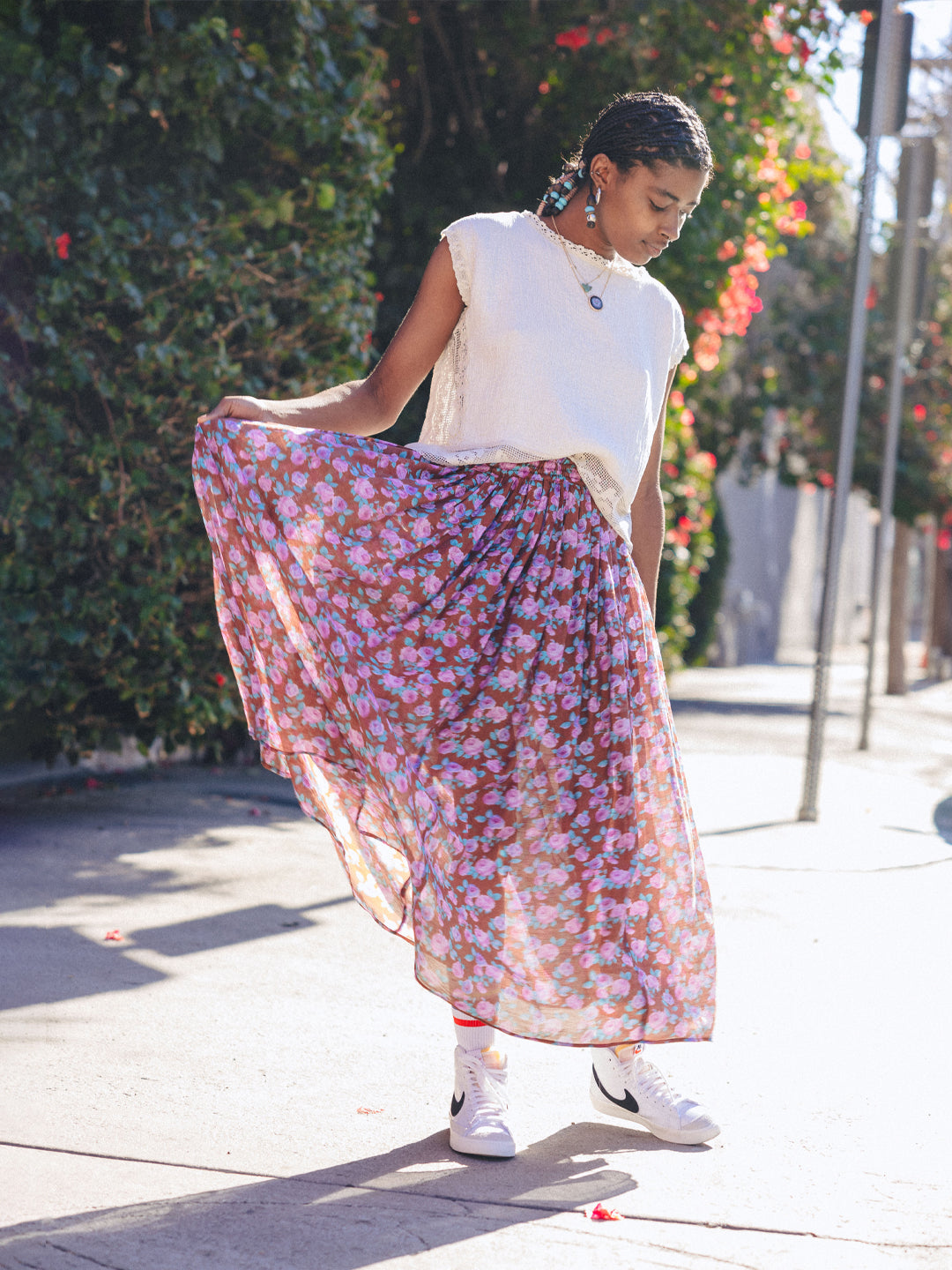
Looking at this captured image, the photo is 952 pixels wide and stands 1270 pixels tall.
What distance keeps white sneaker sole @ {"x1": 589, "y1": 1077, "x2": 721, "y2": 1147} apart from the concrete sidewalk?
0.02m

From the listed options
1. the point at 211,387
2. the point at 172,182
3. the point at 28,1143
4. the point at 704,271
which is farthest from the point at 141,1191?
the point at 704,271

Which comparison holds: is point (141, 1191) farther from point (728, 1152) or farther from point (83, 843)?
point (83, 843)

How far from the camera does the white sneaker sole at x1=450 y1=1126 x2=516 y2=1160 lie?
8.19ft

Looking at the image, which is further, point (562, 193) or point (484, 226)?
point (562, 193)

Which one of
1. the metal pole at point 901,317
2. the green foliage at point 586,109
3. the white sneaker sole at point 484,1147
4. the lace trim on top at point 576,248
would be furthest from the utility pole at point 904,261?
the white sneaker sole at point 484,1147

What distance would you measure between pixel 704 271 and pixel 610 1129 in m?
4.93

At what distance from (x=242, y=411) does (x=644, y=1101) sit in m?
1.46

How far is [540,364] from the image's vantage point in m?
2.55

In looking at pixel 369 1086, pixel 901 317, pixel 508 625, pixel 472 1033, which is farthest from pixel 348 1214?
pixel 901 317

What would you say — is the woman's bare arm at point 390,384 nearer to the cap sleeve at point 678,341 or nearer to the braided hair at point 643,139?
the braided hair at point 643,139

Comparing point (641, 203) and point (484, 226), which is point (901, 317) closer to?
point (641, 203)

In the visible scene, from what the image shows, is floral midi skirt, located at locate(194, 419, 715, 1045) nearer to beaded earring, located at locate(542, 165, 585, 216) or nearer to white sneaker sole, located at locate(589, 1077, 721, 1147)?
white sneaker sole, located at locate(589, 1077, 721, 1147)

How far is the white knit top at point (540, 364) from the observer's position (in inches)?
100

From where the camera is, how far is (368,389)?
8.80 feet
